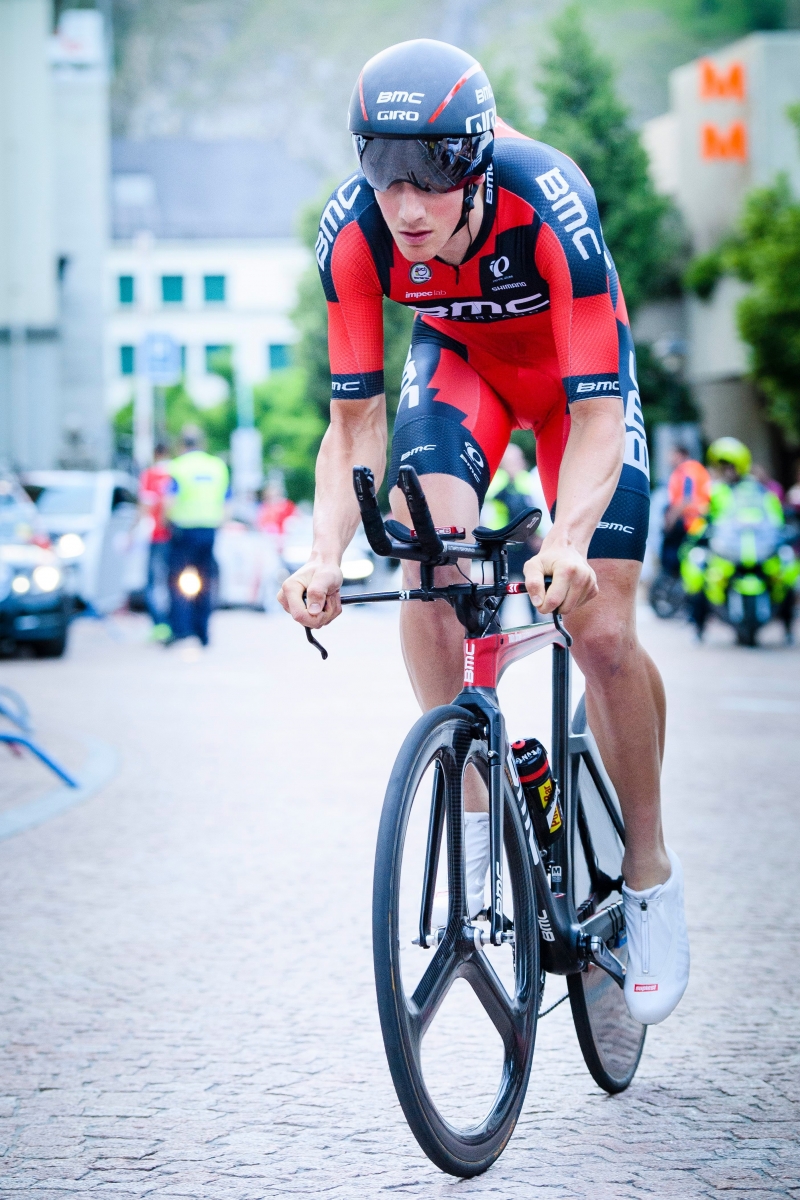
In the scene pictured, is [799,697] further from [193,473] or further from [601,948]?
[601,948]

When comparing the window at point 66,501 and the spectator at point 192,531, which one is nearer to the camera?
the spectator at point 192,531

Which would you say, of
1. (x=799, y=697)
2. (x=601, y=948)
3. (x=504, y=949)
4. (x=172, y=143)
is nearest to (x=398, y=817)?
(x=504, y=949)

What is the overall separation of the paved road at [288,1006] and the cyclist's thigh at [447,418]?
1285mm

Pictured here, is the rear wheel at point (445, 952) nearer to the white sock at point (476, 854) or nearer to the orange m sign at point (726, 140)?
the white sock at point (476, 854)

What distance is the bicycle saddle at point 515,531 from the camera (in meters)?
2.94

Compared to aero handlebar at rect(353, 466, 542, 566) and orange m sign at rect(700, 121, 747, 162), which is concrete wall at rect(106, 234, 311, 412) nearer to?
orange m sign at rect(700, 121, 747, 162)

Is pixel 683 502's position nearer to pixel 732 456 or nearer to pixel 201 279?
pixel 732 456

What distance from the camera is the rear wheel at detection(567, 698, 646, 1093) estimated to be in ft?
11.6

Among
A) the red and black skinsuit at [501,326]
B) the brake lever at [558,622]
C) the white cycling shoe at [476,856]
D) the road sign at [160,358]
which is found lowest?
the white cycling shoe at [476,856]

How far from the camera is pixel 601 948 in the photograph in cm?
353

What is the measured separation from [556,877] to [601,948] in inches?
8.5

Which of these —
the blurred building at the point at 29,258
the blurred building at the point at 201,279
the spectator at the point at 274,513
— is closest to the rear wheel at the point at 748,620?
the spectator at the point at 274,513

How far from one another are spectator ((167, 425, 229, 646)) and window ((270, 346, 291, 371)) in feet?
251

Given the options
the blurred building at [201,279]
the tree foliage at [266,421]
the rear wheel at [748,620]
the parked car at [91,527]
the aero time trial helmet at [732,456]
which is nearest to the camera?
the rear wheel at [748,620]
